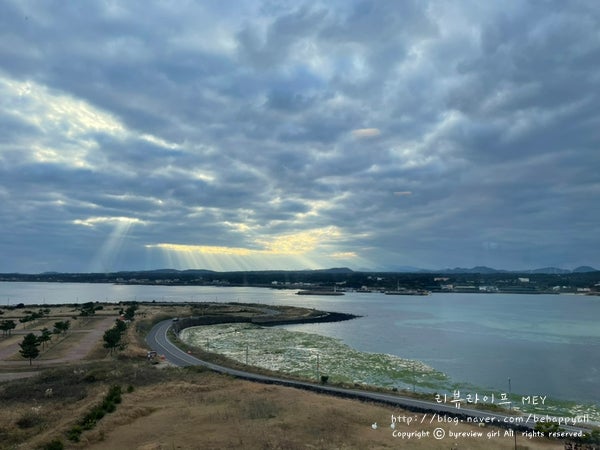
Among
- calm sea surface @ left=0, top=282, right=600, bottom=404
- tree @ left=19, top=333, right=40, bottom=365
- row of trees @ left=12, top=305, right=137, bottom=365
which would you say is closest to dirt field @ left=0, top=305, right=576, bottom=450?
tree @ left=19, top=333, right=40, bottom=365

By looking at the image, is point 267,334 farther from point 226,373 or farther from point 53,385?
point 53,385

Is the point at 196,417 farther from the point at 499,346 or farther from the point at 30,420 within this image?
the point at 499,346

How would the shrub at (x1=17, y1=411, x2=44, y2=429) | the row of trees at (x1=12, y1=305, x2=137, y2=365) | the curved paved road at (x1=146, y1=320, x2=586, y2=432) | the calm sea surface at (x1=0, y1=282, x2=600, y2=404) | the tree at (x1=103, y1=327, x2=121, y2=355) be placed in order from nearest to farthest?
the shrub at (x1=17, y1=411, x2=44, y2=429), the curved paved road at (x1=146, y1=320, x2=586, y2=432), the calm sea surface at (x1=0, y1=282, x2=600, y2=404), the row of trees at (x1=12, y1=305, x2=137, y2=365), the tree at (x1=103, y1=327, x2=121, y2=355)

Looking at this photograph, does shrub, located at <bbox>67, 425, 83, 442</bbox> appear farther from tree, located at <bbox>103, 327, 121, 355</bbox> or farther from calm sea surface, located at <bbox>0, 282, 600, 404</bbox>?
calm sea surface, located at <bbox>0, 282, 600, 404</bbox>

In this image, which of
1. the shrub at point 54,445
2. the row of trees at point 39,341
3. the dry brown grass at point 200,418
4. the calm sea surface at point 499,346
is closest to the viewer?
the shrub at point 54,445

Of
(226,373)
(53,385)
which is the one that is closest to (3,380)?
(53,385)

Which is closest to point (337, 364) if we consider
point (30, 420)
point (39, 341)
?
point (30, 420)

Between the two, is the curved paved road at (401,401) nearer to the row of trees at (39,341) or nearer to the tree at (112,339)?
the tree at (112,339)

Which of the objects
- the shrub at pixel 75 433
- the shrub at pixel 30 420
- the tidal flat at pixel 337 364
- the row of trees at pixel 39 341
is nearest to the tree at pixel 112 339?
the row of trees at pixel 39 341
